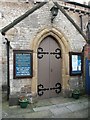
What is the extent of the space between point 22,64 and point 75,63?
2791mm

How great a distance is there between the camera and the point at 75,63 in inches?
340

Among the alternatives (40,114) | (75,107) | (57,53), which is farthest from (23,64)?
(75,107)

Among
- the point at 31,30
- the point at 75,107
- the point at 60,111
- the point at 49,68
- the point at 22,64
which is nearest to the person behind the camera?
the point at 60,111

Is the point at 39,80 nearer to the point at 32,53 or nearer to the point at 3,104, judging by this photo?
the point at 32,53

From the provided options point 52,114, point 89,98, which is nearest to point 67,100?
point 89,98

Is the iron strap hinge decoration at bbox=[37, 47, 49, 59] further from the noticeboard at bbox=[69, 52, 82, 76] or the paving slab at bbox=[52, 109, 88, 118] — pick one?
the paving slab at bbox=[52, 109, 88, 118]

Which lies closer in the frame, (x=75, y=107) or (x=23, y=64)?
(x=75, y=107)

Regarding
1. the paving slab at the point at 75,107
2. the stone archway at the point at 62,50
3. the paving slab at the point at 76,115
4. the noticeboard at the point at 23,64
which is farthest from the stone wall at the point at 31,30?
the paving slab at the point at 76,115

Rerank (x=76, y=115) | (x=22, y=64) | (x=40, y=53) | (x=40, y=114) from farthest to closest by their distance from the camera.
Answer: (x=40, y=53)
(x=22, y=64)
(x=40, y=114)
(x=76, y=115)

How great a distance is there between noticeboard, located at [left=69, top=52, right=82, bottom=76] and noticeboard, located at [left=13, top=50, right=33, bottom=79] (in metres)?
2.15

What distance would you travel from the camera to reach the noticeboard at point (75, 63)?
848 centimetres

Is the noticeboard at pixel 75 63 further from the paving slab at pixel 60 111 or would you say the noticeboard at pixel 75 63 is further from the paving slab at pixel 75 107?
the paving slab at pixel 60 111

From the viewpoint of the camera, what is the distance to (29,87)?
24.9 ft

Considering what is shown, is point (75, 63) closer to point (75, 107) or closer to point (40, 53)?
point (40, 53)
